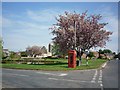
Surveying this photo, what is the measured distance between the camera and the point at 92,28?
41.0 m

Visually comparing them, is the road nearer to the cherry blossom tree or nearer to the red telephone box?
the red telephone box

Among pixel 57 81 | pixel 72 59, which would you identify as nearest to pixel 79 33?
pixel 72 59

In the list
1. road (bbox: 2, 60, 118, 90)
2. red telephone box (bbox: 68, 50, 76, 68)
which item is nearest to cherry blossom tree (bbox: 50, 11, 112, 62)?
red telephone box (bbox: 68, 50, 76, 68)

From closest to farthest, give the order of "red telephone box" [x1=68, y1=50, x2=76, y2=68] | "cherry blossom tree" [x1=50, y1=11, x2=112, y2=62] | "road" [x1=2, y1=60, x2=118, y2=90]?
"road" [x1=2, y1=60, x2=118, y2=90] < "red telephone box" [x1=68, y1=50, x2=76, y2=68] < "cherry blossom tree" [x1=50, y1=11, x2=112, y2=62]

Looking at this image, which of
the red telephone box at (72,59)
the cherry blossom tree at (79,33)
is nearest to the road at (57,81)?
the red telephone box at (72,59)

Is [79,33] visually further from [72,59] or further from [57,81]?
[57,81]

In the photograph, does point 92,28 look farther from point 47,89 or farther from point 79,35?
point 47,89

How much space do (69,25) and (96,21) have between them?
4705 mm

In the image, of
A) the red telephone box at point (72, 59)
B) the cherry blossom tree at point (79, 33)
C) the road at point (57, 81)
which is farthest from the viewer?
the cherry blossom tree at point (79, 33)

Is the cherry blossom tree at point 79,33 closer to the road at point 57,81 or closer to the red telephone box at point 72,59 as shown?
the red telephone box at point 72,59

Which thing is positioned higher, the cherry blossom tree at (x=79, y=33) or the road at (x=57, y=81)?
the cherry blossom tree at (x=79, y=33)

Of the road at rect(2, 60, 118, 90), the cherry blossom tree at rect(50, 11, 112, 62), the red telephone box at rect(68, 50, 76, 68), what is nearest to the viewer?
the road at rect(2, 60, 118, 90)

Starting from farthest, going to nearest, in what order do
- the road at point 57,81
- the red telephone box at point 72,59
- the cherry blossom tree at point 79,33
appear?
the cherry blossom tree at point 79,33, the red telephone box at point 72,59, the road at point 57,81

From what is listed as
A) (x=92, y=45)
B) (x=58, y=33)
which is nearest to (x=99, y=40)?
(x=92, y=45)
